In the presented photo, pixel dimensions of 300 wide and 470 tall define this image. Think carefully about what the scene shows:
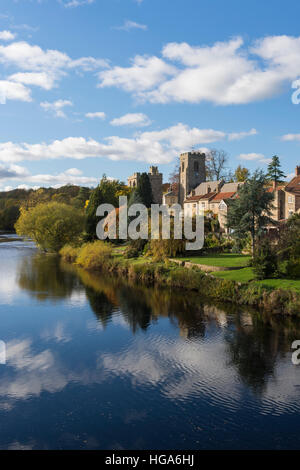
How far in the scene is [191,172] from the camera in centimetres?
6888

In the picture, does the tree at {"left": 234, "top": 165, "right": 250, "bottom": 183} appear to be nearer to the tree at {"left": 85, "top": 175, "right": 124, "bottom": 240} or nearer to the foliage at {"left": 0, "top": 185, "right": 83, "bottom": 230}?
the tree at {"left": 85, "top": 175, "right": 124, "bottom": 240}

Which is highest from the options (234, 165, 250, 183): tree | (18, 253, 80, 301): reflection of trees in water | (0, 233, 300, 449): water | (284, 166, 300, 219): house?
(234, 165, 250, 183): tree

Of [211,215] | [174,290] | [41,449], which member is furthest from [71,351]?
[211,215]

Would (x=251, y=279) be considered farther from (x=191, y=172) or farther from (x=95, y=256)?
(x=191, y=172)

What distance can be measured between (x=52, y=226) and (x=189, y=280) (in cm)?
2667

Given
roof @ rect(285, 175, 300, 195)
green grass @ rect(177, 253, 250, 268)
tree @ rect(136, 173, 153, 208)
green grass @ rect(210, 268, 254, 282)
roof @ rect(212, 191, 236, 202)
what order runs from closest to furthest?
green grass @ rect(210, 268, 254, 282), green grass @ rect(177, 253, 250, 268), roof @ rect(285, 175, 300, 195), roof @ rect(212, 191, 236, 202), tree @ rect(136, 173, 153, 208)

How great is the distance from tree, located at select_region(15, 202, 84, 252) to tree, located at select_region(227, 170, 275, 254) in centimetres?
2514

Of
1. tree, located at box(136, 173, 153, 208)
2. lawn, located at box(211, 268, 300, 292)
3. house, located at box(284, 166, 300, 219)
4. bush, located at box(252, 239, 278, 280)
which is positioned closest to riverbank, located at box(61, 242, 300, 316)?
lawn, located at box(211, 268, 300, 292)

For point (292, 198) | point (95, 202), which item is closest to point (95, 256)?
point (95, 202)

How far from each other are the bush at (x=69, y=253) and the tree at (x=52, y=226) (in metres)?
3.25

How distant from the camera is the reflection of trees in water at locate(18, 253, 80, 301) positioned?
2544cm

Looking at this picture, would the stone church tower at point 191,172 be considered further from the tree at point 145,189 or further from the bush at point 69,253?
the bush at point 69,253

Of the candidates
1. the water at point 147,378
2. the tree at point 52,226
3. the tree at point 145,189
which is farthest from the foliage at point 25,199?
the water at point 147,378
